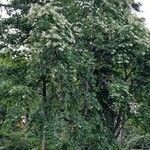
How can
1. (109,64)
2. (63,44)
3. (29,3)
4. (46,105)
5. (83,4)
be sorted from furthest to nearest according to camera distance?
(29,3), (109,64), (83,4), (46,105), (63,44)

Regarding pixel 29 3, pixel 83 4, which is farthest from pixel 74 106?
pixel 29 3

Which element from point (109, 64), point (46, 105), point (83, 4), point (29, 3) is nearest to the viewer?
point (46, 105)

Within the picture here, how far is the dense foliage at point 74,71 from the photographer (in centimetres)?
1473

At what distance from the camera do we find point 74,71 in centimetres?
1509

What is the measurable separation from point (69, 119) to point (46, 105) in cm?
99

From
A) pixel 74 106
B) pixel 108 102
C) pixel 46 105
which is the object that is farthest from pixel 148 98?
pixel 46 105

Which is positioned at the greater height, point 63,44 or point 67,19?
point 67,19

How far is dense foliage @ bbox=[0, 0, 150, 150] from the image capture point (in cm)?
1473

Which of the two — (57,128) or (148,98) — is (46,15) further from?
(148,98)

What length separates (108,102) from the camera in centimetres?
1820

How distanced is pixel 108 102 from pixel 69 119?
10.7 ft

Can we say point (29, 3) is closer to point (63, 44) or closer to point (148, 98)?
point (63, 44)

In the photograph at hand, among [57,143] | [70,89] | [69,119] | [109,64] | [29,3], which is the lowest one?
[57,143]

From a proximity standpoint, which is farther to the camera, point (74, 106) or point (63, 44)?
point (74, 106)
